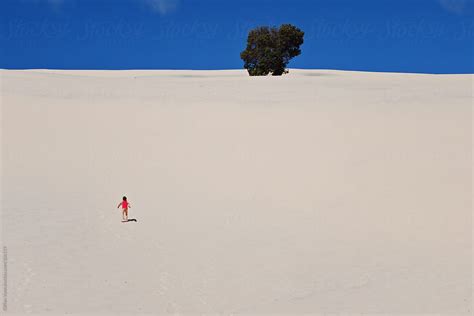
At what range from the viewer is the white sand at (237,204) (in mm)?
9312

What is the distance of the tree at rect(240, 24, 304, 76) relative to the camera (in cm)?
5300

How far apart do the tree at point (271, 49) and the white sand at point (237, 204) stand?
26.0 m

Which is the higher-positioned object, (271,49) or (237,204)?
(271,49)

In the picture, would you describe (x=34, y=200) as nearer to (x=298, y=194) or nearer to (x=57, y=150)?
(x=57, y=150)

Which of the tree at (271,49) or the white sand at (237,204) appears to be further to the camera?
the tree at (271,49)

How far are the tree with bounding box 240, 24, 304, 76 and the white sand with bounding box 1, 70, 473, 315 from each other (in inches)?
1022

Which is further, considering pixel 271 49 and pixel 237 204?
pixel 271 49

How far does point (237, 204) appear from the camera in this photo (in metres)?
14.7

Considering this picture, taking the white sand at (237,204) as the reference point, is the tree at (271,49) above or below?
above

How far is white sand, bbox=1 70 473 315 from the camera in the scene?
931 centimetres

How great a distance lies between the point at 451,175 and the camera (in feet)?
53.9

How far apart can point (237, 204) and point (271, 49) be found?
4038cm

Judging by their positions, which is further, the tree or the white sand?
the tree

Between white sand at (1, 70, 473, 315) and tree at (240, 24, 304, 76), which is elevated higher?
tree at (240, 24, 304, 76)
